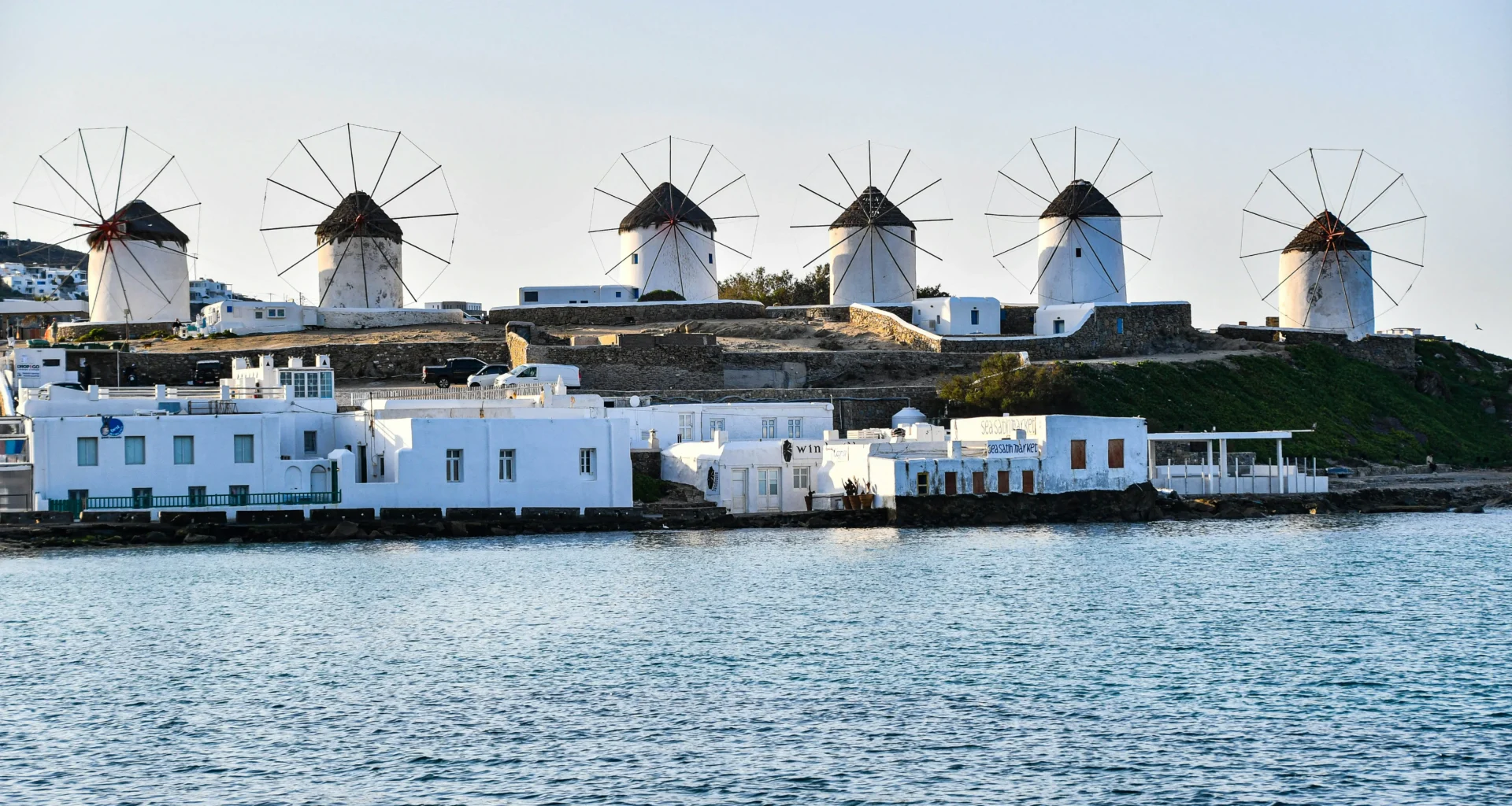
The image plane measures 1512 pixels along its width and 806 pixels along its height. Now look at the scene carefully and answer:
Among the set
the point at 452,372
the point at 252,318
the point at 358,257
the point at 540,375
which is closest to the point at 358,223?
the point at 358,257

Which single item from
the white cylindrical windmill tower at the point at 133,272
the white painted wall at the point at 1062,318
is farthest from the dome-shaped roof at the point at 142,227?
the white painted wall at the point at 1062,318

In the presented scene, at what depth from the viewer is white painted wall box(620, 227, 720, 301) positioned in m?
80.9

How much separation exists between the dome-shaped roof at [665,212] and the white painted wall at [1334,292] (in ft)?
95.4

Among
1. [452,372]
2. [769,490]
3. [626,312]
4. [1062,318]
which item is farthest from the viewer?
[626,312]

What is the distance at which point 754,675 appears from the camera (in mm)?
26656

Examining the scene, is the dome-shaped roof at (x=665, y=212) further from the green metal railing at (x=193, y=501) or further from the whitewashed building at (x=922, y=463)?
the green metal railing at (x=193, y=501)

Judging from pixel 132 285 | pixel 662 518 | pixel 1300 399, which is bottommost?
pixel 662 518

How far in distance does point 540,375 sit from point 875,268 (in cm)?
2936

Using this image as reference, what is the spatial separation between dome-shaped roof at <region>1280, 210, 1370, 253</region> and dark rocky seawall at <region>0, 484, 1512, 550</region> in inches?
1121

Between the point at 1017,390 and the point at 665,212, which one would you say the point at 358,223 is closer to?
the point at 665,212

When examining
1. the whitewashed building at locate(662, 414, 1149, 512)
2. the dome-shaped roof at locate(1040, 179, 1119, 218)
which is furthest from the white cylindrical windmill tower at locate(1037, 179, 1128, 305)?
the whitewashed building at locate(662, 414, 1149, 512)

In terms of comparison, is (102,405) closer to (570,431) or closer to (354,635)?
(570,431)

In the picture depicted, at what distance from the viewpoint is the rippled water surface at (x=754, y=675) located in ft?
66.2

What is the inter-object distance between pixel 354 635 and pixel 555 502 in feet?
55.8
